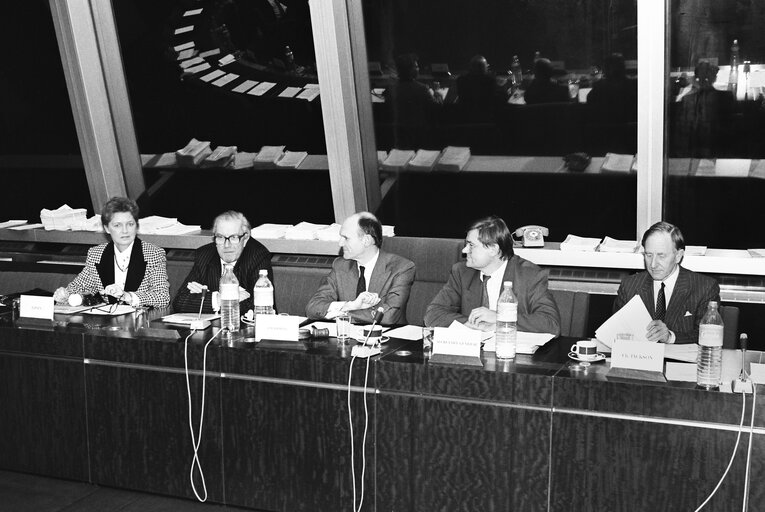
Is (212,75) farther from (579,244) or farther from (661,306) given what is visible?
(661,306)

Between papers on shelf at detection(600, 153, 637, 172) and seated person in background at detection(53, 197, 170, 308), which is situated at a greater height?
papers on shelf at detection(600, 153, 637, 172)

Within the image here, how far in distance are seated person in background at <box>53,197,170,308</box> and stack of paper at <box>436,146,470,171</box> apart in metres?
1.65

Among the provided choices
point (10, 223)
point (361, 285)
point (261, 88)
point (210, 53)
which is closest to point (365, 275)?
point (361, 285)

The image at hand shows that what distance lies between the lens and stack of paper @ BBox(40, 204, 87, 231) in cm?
543

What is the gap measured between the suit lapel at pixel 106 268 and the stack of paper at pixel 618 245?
2441 millimetres

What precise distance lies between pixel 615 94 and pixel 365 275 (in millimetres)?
1635

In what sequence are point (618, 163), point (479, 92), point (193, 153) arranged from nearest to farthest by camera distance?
1. point (618, 163)
2. point (479, 92)
3. point (193, 153)

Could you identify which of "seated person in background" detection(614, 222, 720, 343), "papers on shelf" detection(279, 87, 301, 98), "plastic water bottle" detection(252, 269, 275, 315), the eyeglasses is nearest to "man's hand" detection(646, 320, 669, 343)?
"seated person in background" detection(614, 222, 720, 343)

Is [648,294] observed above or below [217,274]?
below

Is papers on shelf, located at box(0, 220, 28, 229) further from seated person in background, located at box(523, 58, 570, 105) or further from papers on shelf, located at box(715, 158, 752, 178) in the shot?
papers on shelf, located at box(715, 158, 752, 178)

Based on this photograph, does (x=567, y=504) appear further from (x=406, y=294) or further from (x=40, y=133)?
(x=40, y=133)

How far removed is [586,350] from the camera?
9.36 feet

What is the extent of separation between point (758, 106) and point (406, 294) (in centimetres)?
196

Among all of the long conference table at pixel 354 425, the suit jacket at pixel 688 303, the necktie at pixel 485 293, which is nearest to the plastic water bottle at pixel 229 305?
the long conference table at pixel 354 425
